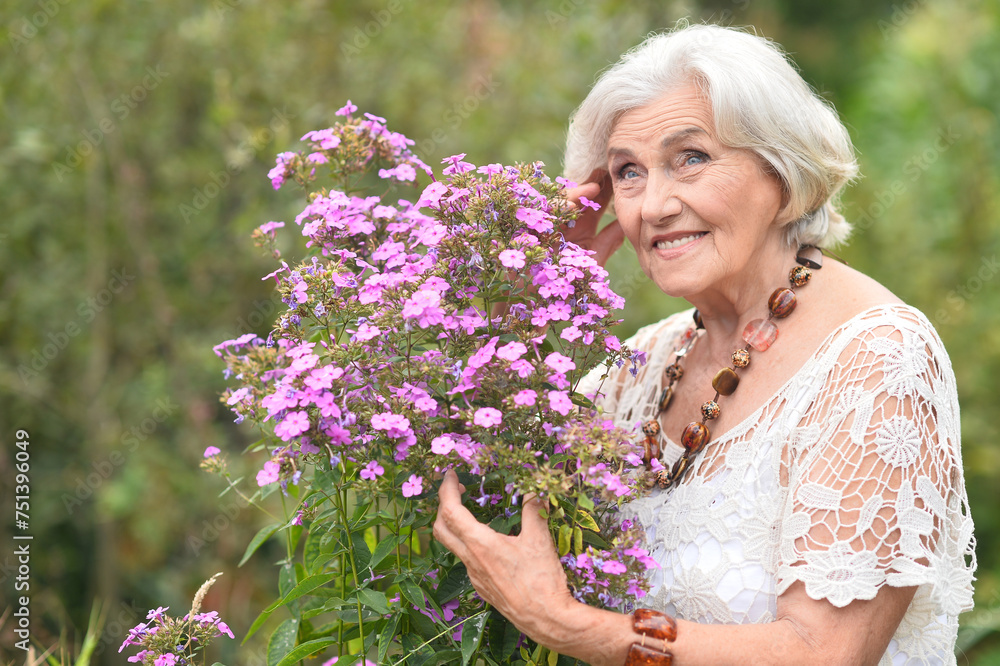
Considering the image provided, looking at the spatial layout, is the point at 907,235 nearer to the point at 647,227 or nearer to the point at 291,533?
the point at 647,227

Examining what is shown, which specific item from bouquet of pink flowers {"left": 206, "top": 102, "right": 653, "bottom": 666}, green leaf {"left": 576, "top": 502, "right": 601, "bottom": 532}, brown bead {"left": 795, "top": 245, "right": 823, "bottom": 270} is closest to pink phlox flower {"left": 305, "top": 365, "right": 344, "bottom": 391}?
bouquet of pink flowers {"left": 206, "top": 102, "right": 653, "bottom": 666}

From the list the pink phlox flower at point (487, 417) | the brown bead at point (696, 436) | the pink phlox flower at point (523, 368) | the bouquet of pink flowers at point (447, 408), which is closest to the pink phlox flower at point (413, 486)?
the bouquet of pink flowers at point (447, 408)

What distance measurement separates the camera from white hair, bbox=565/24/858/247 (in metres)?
1.83

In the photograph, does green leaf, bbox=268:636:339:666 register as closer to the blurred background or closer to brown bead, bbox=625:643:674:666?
brown bead, bbox=625:643:674:666

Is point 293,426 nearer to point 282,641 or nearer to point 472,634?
point 472,634

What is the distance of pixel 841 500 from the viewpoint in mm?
1588

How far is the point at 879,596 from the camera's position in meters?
1.56

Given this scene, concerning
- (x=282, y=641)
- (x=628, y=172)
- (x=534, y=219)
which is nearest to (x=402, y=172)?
(x=534, y=219)

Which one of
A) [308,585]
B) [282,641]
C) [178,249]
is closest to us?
[308,585]

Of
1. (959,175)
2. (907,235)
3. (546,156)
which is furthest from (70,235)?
(959,175)

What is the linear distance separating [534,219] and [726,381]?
76 centimetres

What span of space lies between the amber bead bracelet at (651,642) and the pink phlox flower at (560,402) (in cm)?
44

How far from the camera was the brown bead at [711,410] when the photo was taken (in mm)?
1961

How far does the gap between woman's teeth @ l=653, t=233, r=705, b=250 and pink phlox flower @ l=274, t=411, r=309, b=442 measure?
3.11ft
